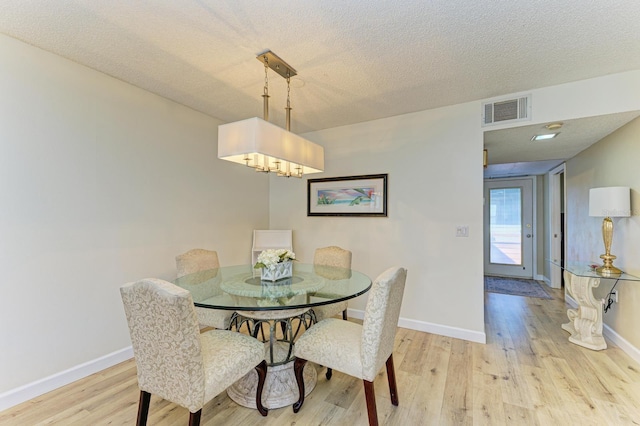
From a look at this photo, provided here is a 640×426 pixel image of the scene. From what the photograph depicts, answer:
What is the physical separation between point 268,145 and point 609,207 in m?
2.93

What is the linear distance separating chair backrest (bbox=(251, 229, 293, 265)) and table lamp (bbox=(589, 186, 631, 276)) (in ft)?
10.2

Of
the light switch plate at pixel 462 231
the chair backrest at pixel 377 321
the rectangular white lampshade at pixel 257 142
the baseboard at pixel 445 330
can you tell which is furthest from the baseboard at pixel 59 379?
the light switch plate at pixel 462 231

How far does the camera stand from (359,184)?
3480 mm

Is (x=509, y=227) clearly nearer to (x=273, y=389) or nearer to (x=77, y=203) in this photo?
(x=273, y=389)

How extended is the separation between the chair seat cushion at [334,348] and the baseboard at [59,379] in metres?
1.70

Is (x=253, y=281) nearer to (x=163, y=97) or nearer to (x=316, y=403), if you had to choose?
(x=316, y=403)

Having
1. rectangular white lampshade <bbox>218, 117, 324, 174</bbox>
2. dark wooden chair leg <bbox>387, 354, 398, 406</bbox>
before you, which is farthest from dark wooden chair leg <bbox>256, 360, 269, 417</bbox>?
rectangular white lampshade <bbox>218, 117, 324, 174</bbox>

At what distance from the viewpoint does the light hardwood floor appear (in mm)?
1731

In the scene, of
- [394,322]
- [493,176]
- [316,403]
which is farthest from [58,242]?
[493,176]

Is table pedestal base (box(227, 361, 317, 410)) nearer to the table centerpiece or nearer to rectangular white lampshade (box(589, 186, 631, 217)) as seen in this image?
the table centerpiece

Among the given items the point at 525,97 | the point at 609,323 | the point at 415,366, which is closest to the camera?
the point at 415,366

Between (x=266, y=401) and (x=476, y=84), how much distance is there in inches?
116

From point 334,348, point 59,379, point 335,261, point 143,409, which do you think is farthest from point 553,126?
point 59,379

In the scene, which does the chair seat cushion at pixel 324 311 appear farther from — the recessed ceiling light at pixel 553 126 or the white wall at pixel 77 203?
the recessed ceiling light at pixel 553 126
